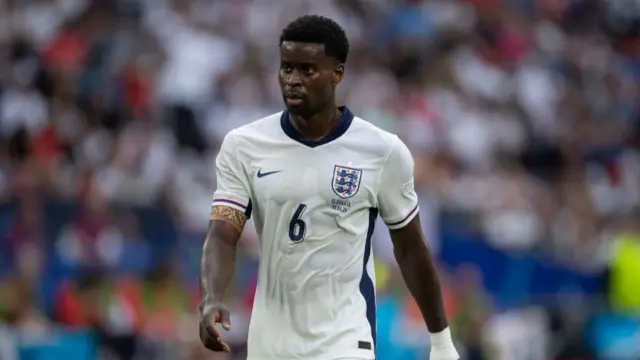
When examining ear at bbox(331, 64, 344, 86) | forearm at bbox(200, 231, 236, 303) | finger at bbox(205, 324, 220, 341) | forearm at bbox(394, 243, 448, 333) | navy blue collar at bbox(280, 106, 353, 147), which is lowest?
forearm at bbox(394, 243, 448, 333)

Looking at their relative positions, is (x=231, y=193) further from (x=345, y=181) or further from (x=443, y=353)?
(x=443, y=353)

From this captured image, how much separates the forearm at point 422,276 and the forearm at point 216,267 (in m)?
0.87

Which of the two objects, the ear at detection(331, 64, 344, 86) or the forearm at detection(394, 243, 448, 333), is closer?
the ear at detection(331, 64, 344, 86)

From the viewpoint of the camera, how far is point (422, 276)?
23.3 ft

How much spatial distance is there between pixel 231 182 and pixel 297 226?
0.37m

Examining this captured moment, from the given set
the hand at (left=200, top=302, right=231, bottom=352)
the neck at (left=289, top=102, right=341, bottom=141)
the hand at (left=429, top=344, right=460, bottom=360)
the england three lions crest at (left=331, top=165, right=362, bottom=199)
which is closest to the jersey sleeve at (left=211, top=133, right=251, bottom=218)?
the neck at (left=289, top=102, right=341, bottom=141)

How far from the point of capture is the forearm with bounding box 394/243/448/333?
279 inches

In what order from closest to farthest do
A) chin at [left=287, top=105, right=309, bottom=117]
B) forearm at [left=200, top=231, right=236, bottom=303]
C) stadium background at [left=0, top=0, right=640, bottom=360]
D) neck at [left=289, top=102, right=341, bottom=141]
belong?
forearm at [left=200, top=231, right=236, bottom=303]
chin at [left=287, top=105, right=309, bottom=117]
neck at [left=289, top=102, right=341, bottom=141]
stadium background at [left=0, top=0, right=640, bottom=360]

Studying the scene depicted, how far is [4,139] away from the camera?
1408 cm

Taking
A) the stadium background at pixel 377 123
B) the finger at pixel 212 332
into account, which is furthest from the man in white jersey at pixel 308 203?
the stadium background at pixel 377 123

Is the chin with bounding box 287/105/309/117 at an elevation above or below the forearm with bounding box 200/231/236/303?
above

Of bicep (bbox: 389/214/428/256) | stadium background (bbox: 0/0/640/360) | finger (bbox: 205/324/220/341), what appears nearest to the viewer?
finger (bbox: 205/324/220/341)

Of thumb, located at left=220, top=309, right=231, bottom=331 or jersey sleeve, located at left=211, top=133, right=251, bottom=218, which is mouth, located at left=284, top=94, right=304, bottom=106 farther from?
thumb, located at left=220, top=309, right=231, bottom=331

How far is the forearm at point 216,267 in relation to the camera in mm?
6484
